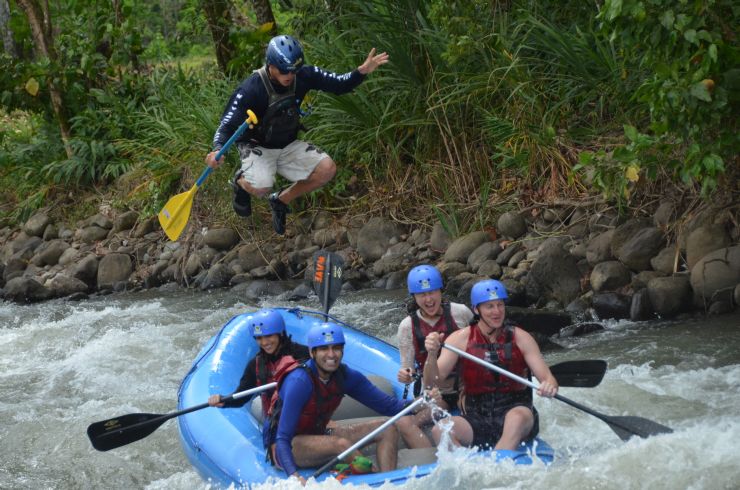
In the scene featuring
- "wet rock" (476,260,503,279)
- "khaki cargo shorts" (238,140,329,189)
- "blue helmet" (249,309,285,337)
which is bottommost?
"wet rock" (476,260,503,279)

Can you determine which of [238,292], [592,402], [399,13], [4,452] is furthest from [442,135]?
[4,452]

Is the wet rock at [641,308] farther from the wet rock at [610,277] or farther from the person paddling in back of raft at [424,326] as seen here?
the person paddling in back of raft at [424,326]

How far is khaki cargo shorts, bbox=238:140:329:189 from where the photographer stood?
737 centimetres

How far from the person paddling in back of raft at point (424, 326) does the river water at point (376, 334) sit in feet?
1.81

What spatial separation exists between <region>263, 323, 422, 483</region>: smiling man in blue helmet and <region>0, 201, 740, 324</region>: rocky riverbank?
332 centimetres

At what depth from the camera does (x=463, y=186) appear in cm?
1007

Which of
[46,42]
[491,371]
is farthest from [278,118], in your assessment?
[46,42]

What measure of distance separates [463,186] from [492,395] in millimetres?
5134

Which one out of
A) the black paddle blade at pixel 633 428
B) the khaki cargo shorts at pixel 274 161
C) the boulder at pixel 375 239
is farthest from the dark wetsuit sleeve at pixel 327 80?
the boulder at pixel 375 239

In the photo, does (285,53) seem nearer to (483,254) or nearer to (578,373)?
(578,373)

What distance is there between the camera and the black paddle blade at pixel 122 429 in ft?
18.4

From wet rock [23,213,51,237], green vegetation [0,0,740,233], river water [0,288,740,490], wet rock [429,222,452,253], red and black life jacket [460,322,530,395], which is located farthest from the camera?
wet rock [23,213,51,237]

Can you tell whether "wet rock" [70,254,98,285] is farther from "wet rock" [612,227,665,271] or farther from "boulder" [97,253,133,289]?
"wet rock" [612,227,665,271]

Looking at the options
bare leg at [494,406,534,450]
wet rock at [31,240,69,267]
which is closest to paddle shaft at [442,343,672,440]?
bare leg at [494,406,534,450]
